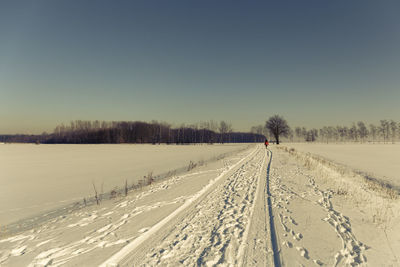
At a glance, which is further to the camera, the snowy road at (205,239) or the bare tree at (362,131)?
the bare tree at (362,131)

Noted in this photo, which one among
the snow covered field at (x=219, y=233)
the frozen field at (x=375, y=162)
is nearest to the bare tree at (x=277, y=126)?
the frozen field at (x=375, y=162)

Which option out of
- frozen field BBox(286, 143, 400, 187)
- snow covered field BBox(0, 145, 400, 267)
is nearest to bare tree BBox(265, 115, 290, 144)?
frozen field BBox(286, 143, 400, 187)

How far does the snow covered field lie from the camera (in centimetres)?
406

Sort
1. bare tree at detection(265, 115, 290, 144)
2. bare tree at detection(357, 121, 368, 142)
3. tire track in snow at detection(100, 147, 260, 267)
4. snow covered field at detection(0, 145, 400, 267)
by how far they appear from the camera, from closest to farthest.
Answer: tire track in snow at detection(100, 147, 260, 267)
snow covered field at detection(0, 145, 400, 267)
bare tree at detection(265, 115, 290, 144)
bare tree at detection(357, 121, 368, 142)

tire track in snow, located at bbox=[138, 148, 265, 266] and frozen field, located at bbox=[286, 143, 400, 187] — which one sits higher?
tire track in snow, located at bbox=[138, 148, 265, 266]

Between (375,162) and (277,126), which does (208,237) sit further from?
(277,126)

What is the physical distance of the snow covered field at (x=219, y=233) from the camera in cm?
406

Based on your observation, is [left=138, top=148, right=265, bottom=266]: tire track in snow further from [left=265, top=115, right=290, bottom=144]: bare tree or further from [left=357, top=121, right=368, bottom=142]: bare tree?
[left=357, top=121, right=368, bottom=142]: bare tree

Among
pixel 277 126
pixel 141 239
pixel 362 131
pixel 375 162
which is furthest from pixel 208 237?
pixel 362 131

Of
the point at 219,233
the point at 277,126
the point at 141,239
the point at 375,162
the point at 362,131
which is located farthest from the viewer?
the point at 362,131

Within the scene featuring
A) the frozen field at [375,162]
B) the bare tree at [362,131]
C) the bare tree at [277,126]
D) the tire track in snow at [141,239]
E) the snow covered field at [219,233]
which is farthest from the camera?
the bare tree at [362,131]

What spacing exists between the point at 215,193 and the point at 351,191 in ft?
20.7

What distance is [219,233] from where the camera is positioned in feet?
16.8

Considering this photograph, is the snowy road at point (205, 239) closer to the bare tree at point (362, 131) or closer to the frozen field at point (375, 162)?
the frozen field at point (375, 162)
